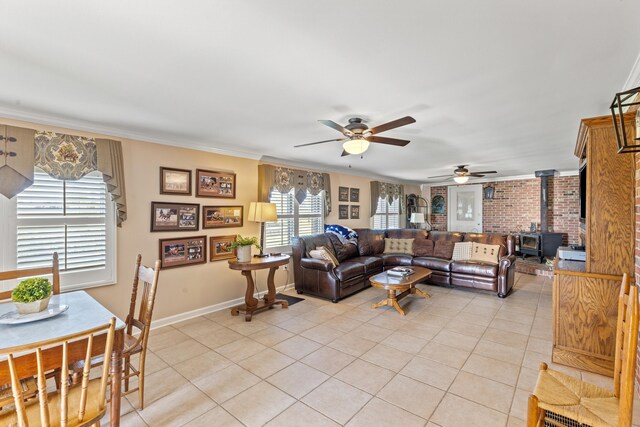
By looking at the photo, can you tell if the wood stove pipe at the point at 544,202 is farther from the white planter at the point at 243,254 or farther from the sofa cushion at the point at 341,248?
the white planter at the point at 243,254

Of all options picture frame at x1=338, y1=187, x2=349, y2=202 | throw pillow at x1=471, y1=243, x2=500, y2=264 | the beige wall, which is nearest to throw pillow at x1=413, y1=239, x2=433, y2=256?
throw pillow at x1=471, y1=243, x2=500, y2=264

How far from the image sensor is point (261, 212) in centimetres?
420

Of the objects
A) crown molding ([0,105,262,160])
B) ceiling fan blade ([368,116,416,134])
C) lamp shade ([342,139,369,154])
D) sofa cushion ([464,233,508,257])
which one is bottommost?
sofa cushion ([464,233,508,257])

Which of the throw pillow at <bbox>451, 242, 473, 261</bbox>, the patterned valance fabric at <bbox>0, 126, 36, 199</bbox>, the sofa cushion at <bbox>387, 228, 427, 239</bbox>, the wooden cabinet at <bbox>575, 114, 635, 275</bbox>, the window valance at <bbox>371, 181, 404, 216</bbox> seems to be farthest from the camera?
the window valance at <bbox>371, 181, 404, 216</bbox>

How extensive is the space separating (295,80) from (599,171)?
258 cm

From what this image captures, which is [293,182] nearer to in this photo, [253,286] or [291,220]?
[291,220]

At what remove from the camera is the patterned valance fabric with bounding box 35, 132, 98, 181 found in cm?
273

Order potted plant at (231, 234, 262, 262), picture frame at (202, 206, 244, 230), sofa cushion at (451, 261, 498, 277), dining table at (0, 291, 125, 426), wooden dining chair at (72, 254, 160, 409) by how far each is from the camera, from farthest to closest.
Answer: sofa cushion at (451, 261, 498, 277)
picture frame at (202, 206, 244, 230)
potted plant at (231, 234, 262, 262)
wooden dining chair at (72, 254, 160, 409)
dining table at (0, 291, 125, 426)

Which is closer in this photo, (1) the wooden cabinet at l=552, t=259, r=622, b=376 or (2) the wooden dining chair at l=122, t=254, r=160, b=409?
(2) the wooden dining chair at l=122, t=254, r=160, b=409

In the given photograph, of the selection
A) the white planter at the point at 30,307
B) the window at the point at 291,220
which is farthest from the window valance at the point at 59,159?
the window at the point at 291,220

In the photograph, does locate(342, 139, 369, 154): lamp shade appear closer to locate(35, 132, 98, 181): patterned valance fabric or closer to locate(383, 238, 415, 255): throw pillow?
locate(35, 132, 98, 181): patterned valance fabric

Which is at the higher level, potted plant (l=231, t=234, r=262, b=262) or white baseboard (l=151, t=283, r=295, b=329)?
potted plant (l=231, t=234, r=262, b=262)

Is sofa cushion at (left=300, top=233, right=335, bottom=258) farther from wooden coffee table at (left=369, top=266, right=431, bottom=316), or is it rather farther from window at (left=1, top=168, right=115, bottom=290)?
window at (left=1, top=168, right=115, bottom=290)

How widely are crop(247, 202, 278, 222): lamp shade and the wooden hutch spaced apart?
3.26 meters
